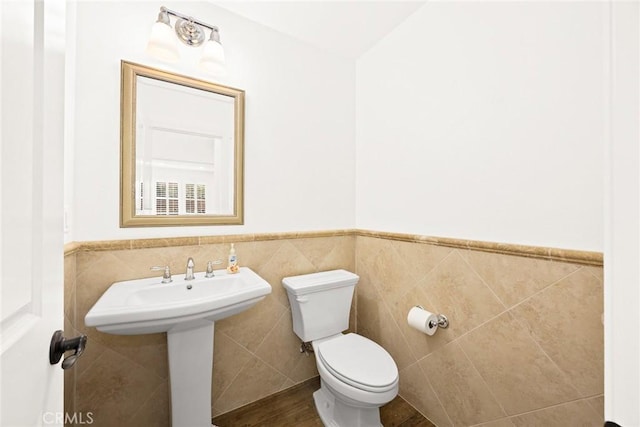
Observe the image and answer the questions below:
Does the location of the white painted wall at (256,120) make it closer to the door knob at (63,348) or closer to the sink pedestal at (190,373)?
the sink pedestal at (190,373)

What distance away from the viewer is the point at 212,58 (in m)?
1.33

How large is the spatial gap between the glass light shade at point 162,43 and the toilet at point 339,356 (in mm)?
1343

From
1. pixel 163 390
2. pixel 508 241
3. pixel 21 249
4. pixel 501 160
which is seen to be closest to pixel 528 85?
pixel 501 160

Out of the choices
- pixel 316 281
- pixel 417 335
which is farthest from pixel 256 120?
pixel 417 335

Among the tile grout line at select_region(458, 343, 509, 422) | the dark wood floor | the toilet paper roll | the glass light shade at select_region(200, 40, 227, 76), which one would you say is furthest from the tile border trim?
the dark wood floor

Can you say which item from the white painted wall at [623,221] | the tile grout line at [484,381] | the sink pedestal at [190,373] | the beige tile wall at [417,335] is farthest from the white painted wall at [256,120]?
the white painted wall at [623,221]

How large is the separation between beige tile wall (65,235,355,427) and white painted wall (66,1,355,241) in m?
0.12

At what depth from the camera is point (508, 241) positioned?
3.74 ft

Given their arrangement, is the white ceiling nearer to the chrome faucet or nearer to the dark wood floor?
the chrome faucet

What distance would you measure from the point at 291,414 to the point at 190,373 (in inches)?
27.5

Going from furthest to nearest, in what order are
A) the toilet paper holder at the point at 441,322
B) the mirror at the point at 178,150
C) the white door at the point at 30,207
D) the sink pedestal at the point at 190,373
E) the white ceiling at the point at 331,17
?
the white ceiling at the point at 331,17
the toilet paper holder at the point at 441,322
the mirror at the point at 178,150
the sink pedestal at the point at 190,373
the white door at the point at 30,207

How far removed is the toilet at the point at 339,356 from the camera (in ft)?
3.82

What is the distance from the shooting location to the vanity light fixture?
1210 mm

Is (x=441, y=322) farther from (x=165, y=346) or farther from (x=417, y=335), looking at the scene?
(x=165, y=346)
